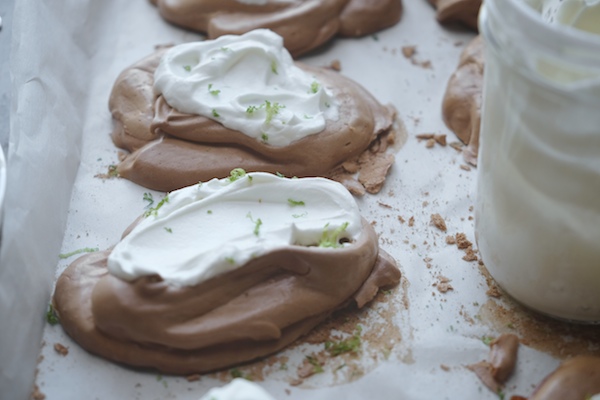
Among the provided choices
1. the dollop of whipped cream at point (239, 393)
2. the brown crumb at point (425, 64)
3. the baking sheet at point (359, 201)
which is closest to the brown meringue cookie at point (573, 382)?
the baking sheet at point (359, 201)

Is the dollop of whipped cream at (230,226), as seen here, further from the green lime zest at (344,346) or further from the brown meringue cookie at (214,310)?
the green lime zest at (344,346)

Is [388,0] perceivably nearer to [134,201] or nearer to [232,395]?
[134,201]

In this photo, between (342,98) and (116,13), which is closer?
(342,98)

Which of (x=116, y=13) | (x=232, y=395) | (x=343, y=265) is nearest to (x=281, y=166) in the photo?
(x=343, y=265)

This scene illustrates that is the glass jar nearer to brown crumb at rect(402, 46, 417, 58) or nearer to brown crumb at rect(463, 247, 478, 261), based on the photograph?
brown crumb at rect(463, 247, 478, 261)

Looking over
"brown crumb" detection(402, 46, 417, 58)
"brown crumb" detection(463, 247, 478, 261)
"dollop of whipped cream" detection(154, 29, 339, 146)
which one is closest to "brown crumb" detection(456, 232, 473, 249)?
"brown crumb" detection(463, 247, 478, 261)

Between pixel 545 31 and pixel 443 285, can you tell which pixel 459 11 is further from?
pixel 545 31
